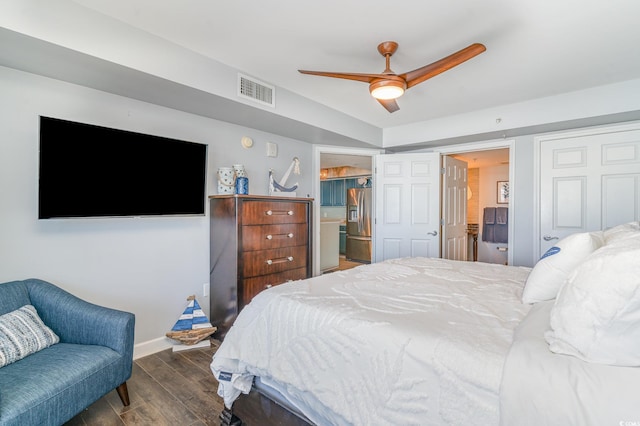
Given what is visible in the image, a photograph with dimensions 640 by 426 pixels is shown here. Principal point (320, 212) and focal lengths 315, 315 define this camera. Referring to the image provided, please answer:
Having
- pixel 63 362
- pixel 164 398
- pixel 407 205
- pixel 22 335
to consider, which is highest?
pixel 407 205

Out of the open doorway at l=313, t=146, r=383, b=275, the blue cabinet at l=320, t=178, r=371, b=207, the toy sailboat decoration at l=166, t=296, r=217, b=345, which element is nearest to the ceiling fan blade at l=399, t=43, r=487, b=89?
the open doorway at l=313, t=146, r=383, b=275

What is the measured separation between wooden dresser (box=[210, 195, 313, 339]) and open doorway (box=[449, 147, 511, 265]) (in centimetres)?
419

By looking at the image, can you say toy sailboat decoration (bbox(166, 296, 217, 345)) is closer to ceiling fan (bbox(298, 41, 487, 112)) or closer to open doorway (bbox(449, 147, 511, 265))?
ceiling fan (bbox(298, 41, 487, 112))

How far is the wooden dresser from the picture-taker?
2.84 m

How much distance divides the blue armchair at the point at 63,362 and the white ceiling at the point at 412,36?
1.77 m

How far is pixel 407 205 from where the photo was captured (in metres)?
4.37

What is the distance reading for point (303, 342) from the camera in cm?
138

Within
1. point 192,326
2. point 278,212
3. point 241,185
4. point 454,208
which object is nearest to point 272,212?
point 278,212

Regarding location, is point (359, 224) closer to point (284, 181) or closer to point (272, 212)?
point (284, 181)

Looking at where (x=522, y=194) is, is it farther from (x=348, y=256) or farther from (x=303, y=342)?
(x=348, y=256)

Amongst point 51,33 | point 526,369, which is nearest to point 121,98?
point 51,33

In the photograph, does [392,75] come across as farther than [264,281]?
No

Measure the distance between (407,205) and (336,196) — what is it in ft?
13.2

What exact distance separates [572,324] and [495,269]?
5.13ft
